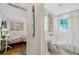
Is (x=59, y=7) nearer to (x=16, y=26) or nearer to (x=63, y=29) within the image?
(x=63, y=29)

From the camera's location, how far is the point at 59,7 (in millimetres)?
1725

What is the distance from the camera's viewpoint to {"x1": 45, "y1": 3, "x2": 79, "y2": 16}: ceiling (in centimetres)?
171

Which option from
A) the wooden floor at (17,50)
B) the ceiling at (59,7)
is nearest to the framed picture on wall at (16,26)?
the wooden floor at (17,50)

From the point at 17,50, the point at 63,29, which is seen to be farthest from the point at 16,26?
the point at 63,29

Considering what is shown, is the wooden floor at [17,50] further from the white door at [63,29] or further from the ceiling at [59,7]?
the ceiling at [59,7]

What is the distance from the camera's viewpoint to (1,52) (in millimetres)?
1698

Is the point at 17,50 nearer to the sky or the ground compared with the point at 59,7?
nearer to the ground

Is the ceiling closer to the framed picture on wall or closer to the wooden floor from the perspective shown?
the framed picture on wall

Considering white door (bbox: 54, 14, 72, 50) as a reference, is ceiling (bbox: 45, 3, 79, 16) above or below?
above

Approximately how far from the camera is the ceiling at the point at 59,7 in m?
1.71

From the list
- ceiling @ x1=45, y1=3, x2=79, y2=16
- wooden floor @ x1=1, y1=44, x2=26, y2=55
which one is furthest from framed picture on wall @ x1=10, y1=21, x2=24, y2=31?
ceiling @ x1=45, y1=3, x2=79, y2=16

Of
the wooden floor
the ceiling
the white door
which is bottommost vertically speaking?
the wooden floor

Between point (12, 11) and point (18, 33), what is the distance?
0.32 meters
